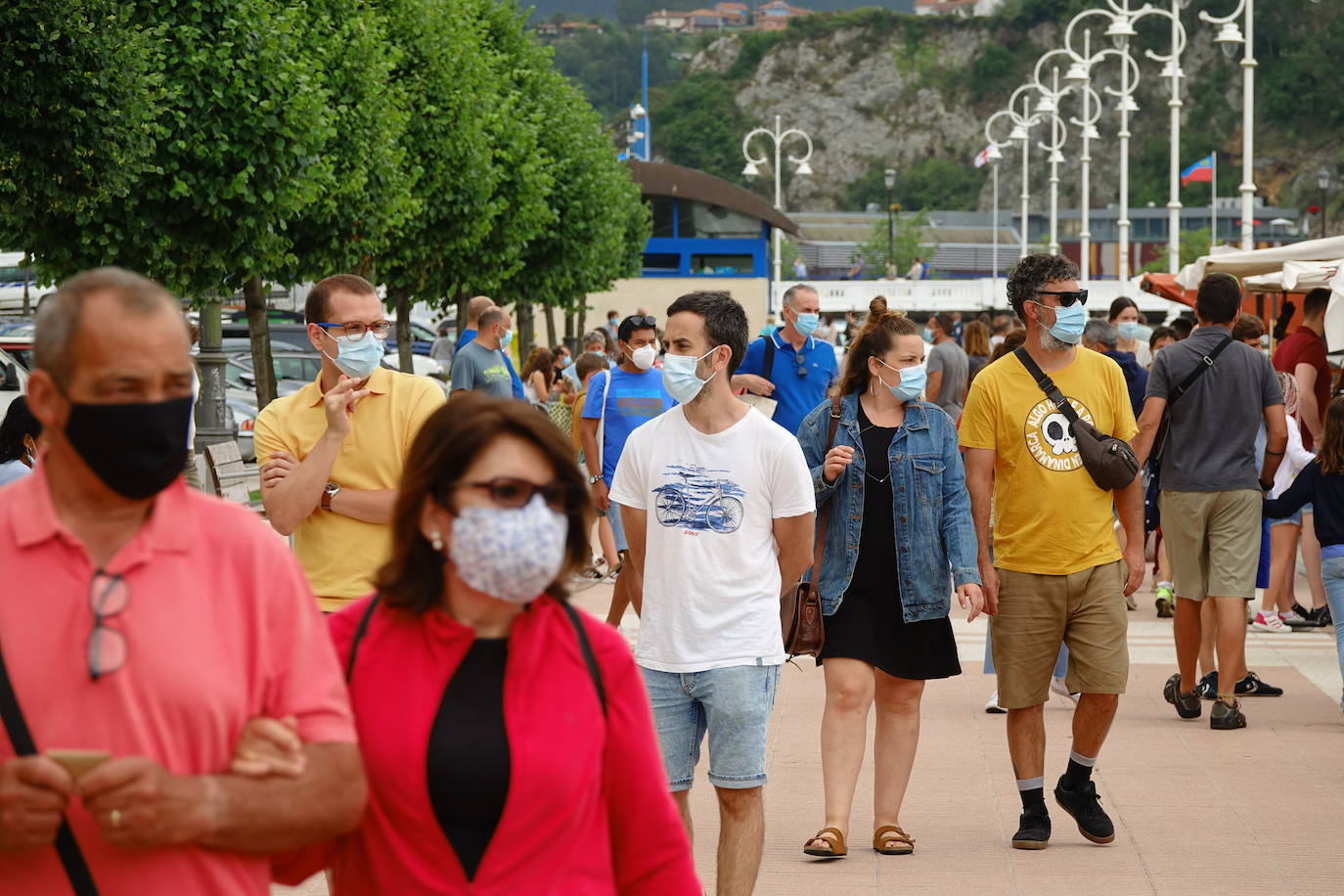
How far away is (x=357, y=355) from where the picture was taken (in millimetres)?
5047

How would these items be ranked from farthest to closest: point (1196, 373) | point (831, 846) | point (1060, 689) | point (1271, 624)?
point (1271, 624)
point (1060, 689)
point (1196, 373)
point (831, 846)

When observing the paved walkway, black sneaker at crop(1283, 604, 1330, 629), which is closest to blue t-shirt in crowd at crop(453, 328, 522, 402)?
the paved walkway

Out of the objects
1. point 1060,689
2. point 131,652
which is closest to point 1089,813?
point 1060,689

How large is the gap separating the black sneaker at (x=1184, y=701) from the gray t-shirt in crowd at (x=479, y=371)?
484 centimetres

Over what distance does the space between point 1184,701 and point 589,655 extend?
650 cm

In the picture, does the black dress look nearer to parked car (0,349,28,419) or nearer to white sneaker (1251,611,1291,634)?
white sneaker (1251,611,1291,634)

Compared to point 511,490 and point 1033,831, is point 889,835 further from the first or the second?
point 511,490

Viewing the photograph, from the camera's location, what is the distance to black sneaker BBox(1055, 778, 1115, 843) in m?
6.45

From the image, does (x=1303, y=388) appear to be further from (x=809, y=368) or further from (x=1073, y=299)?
(x=1073, y=299)

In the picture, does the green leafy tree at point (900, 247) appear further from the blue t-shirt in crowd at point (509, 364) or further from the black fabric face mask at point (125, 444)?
the black fabric face mask at point (125, 444)

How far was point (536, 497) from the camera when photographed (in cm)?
259

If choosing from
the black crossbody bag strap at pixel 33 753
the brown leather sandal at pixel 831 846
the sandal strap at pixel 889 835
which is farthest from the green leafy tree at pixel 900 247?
the black crossbody bag strap at pixel 33 753

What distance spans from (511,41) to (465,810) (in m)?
29.1

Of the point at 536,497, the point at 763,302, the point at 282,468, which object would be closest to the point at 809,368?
the point at 282,468
